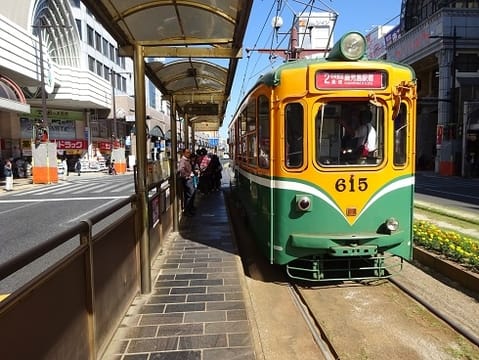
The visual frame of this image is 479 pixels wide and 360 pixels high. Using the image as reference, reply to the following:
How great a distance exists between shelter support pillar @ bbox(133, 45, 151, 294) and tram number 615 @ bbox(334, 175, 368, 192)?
7.94ft

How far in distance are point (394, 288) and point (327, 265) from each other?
108 centimetres

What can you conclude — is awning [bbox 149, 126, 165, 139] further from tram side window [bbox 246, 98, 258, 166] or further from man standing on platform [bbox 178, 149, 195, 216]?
tram side window [bbox 246, 98, 258, 166]

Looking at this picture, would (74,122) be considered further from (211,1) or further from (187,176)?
(211,1)

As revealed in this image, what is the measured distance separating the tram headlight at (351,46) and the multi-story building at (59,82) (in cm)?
2181

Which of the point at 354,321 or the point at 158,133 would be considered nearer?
the point at 354,321

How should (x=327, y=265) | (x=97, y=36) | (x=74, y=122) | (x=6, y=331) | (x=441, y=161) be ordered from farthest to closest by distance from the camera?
(x=97, y=36) → (x=74, y=122) → (x=441, y=161) → (x=327, y=265) → (x=6, y=331)

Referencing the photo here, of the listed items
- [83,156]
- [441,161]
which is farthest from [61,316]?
[83,156]

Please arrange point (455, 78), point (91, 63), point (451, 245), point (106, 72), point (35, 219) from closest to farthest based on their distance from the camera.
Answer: point (451, 245)
point (35, 219)
point (455, 78)
point (91, 63)
point (106, 72)

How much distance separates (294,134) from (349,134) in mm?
724

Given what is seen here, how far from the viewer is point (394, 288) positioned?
565cm

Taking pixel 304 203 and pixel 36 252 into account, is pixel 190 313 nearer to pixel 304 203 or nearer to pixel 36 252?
pixel 304 203

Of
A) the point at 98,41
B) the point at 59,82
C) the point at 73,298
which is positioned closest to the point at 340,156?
the point at 73,298

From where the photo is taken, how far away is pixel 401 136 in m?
5.82

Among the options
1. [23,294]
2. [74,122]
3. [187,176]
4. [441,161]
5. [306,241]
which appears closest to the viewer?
[23,294]
